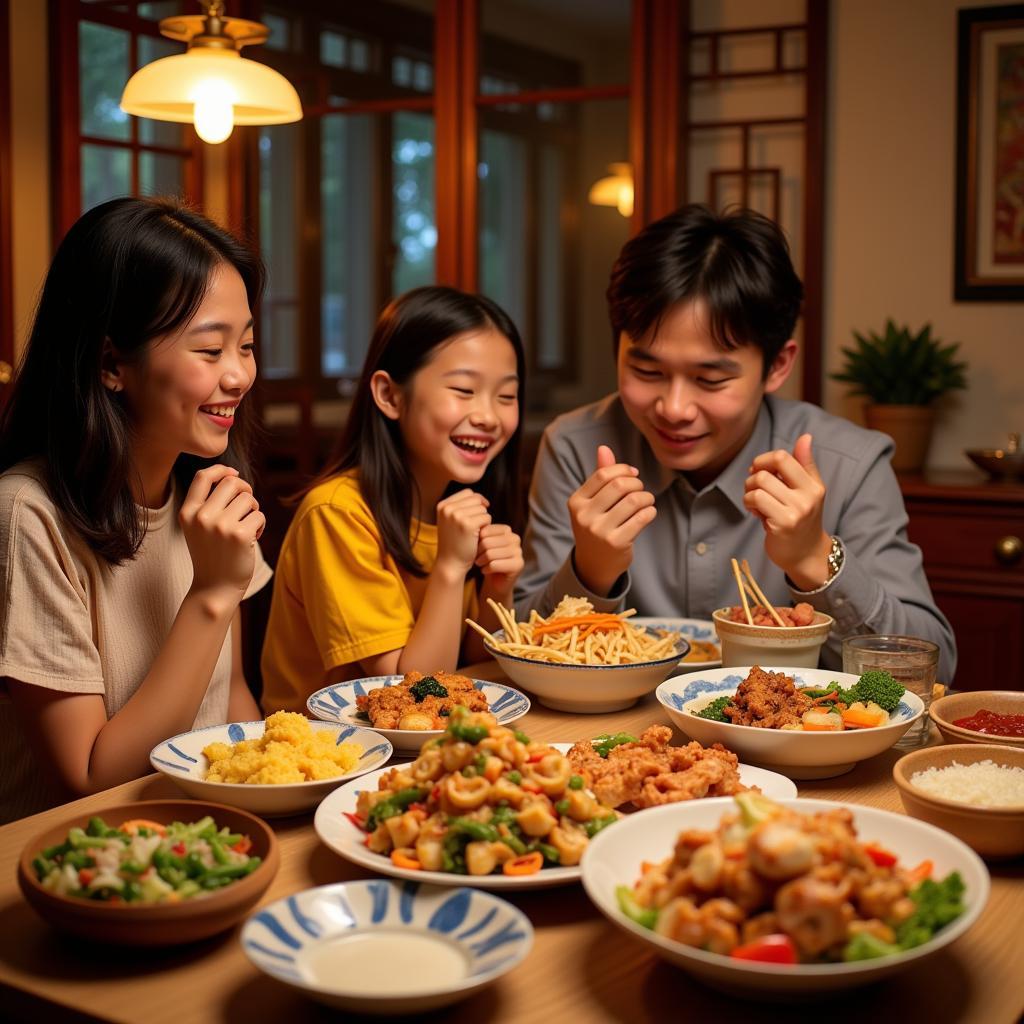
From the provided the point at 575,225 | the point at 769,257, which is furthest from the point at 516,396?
the point at 575,225

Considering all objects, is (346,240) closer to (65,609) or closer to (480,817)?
(65,609)

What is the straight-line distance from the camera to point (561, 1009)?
2.97 feet

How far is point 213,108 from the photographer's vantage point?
8.12 ft

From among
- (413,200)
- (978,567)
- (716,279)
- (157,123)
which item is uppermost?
(157,123)

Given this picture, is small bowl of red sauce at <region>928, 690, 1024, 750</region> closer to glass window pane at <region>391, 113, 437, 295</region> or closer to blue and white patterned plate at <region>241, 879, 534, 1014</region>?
blue and white patterned plate at <region>241, 879, 534, 1014</region>

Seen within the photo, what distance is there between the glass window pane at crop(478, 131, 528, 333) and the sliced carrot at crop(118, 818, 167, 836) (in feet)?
10.5

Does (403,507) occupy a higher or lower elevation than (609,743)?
higher

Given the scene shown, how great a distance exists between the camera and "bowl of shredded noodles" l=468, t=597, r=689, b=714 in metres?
1.61

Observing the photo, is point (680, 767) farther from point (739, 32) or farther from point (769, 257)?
point (739, 32)

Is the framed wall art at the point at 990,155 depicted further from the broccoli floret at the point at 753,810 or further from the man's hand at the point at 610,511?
the broccoli floret at the point at 753,810

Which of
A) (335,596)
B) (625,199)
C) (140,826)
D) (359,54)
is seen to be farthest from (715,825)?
(359,54)

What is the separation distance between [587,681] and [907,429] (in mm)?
2449

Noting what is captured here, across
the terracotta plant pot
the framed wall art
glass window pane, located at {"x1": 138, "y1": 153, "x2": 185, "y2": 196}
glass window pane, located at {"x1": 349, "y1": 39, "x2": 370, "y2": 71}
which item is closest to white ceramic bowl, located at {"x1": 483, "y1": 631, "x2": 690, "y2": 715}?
the terracotta plant pot

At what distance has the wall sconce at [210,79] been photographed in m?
2.45
